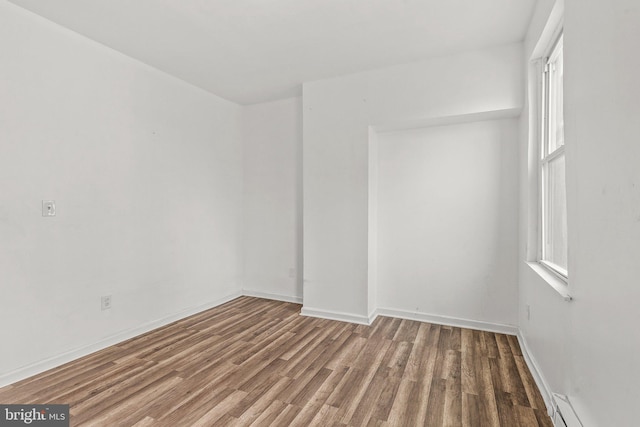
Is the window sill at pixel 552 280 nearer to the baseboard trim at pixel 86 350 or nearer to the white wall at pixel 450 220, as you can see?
the white wall at pixel 450 220

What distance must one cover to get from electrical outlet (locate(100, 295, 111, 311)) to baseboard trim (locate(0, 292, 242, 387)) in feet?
0.90

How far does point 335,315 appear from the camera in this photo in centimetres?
359

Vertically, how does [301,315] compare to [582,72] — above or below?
below

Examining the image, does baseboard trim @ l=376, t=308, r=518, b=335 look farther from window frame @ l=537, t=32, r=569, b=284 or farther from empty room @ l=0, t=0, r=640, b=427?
window frame @ l=537, t=32, r=569, b=284

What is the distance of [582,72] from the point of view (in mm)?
1440

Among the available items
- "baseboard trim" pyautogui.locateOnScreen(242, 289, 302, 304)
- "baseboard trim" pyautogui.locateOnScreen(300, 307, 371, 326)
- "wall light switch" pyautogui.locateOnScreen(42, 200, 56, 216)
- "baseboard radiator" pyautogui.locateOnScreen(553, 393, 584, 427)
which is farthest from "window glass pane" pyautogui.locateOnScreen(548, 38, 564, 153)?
"wall light switch" pyautogui.locateOnScreen(42, 200, 56, 216)

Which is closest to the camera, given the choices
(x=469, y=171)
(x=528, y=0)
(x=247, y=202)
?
(x=528, y=0)

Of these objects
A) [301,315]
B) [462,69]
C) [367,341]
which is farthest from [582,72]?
[301,315]

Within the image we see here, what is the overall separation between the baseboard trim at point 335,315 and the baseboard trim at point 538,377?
1.40 m

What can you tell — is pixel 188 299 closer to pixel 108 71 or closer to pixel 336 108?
pixel 108 71

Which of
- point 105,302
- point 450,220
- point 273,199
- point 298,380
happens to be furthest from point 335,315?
point 105,302

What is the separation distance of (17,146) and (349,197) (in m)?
2.82

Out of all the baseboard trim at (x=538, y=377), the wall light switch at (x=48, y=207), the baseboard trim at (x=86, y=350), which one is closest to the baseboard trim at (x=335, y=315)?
the baseboard trim at (x=86, y=350)

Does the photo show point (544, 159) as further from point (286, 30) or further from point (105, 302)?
point (105, 302)
